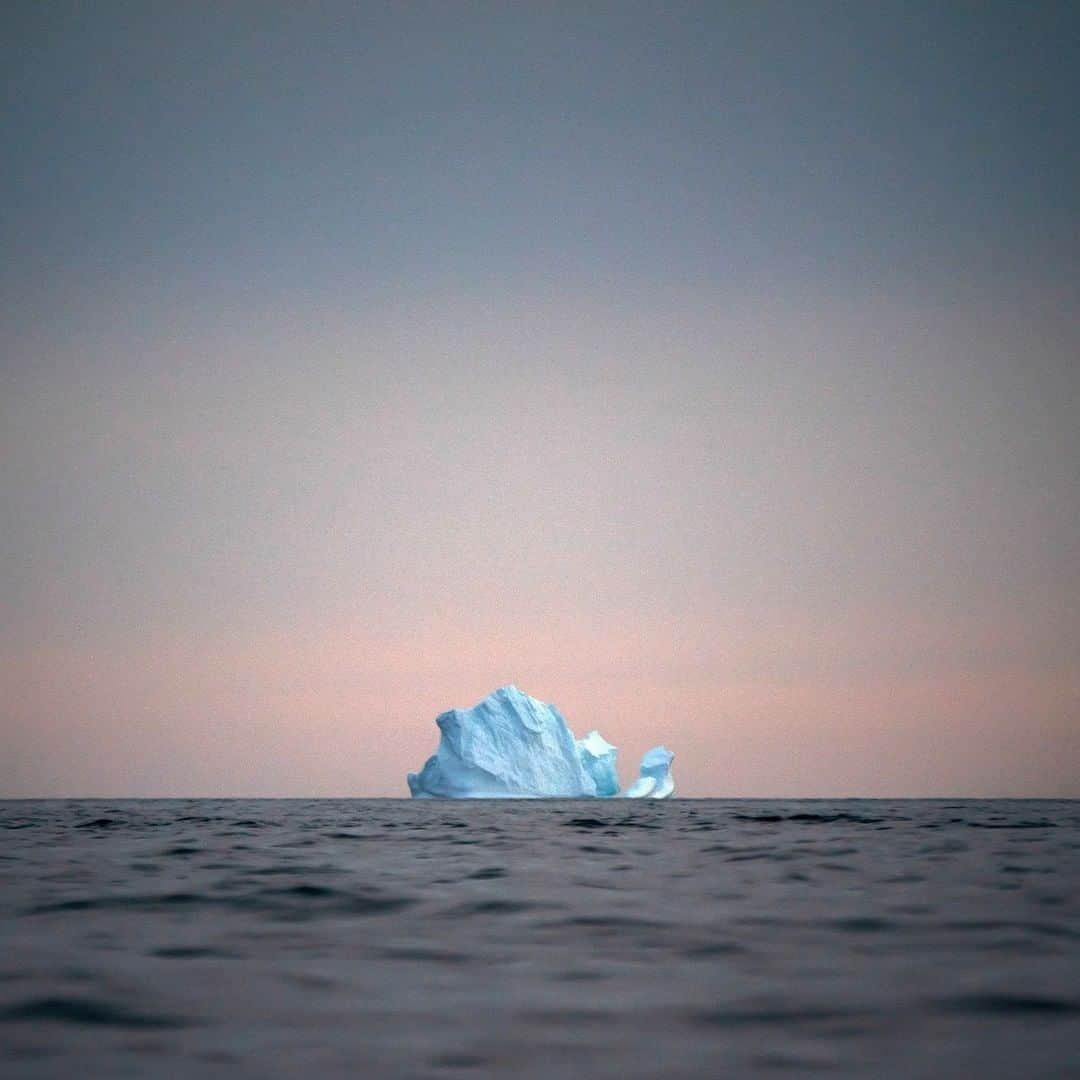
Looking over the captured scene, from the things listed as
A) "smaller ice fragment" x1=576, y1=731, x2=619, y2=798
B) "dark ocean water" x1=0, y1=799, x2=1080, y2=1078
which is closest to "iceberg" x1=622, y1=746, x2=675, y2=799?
"smaller ice fragment" x1=576, y1=731, x2=619, y2=798

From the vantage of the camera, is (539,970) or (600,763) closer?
(539,970)

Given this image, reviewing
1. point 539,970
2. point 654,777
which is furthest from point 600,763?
point 539,970

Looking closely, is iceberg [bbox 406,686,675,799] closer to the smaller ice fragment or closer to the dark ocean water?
the smaller ice fragment

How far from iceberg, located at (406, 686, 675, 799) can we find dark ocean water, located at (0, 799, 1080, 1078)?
144ft

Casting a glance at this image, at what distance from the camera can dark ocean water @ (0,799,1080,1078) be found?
9.89 feet

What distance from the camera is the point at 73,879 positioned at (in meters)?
7.94

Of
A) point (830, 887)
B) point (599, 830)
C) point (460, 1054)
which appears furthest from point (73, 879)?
point (599, 830)

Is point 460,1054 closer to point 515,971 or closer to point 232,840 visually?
point 515,971

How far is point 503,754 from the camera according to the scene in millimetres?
53219

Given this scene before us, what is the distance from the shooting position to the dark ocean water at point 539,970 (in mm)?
3016

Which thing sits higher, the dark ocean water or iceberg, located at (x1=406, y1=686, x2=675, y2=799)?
iceberg, located at (x1=406, y1=686, x2=675, y2=799)

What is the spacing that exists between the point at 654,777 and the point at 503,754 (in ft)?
33.8

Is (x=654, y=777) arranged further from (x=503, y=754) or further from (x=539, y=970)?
(x=539, y=970)

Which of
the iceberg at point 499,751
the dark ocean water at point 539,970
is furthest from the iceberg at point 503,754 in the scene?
the dark ocean water at point 539,970
